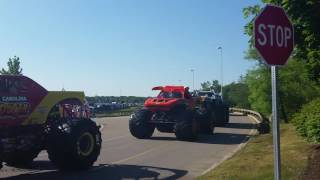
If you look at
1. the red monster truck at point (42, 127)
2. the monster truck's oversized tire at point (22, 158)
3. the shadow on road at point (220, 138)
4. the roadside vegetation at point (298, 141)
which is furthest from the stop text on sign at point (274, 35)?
the shadow on road at point (220, 138)

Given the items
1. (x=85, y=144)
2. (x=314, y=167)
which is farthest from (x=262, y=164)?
(x=85, y=144)

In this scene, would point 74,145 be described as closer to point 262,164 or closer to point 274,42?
point 262,164

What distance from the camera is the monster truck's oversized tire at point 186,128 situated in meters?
22.7

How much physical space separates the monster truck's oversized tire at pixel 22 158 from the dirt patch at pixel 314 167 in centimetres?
617

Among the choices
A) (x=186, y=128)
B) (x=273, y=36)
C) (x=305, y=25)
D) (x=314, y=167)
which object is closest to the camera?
(x=273, y=36)

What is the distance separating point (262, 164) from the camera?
13.7 metres

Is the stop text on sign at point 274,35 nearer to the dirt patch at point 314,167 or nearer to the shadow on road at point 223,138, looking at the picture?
the dirt patch at point 314,167

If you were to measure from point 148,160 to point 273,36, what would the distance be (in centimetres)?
1030

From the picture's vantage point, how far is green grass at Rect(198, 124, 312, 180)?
12031 millimetres

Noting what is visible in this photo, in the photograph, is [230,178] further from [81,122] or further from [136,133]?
[136,133]

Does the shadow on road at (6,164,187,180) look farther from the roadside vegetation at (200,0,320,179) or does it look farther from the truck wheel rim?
the roadside vegetation at (200,0,320,179)

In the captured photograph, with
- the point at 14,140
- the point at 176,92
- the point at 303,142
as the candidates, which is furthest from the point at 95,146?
the point at 176,92

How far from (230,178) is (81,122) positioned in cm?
436

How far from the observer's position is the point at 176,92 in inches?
1017
